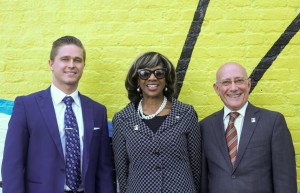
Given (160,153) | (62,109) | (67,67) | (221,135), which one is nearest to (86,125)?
(62,109)

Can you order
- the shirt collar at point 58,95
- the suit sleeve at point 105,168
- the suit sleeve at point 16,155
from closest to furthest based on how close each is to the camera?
the suit sleeve at point 16,155 → the shirt collar at point 58,95 → the suit sleeve at point 105,168

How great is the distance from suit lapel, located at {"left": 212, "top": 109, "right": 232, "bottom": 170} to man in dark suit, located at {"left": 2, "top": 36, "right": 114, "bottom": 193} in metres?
0.84

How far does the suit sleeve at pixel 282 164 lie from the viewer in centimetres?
313

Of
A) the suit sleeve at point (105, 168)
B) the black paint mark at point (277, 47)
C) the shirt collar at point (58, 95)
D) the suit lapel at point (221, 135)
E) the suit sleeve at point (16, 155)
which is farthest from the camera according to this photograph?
the black paint mark at point (277, 47)

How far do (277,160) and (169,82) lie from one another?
95cm

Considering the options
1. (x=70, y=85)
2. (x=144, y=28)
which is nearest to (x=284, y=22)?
(x=144, y=28)

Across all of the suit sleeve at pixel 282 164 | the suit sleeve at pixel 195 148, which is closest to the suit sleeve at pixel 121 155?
the suit sleeve at pixel 195 148

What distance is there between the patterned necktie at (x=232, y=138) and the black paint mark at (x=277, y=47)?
758 millimetres

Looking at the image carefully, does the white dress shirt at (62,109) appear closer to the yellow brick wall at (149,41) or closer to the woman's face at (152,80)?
the woman's face at (152,80)

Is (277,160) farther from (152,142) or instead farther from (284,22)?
(284,22)

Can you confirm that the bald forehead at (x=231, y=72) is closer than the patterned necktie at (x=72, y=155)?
No

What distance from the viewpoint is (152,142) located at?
3.25m

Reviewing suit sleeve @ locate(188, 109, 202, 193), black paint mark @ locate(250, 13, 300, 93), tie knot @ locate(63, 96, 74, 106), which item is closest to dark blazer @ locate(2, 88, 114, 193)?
tie knot @ locate(63, 96, 74, 106)

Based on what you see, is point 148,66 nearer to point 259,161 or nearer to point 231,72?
point 231,72
